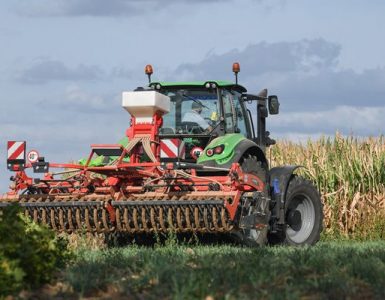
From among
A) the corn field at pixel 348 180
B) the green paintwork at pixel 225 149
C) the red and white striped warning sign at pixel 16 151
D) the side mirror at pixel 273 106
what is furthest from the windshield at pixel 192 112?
the corn field at pixel 348 180

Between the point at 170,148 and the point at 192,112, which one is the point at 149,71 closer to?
the point at 192,112

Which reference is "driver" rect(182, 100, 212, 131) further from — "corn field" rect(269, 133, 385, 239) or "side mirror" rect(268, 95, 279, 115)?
"corn field" rect(269, 133, 385, 239)

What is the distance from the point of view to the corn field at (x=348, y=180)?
17906mm

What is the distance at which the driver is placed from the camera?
13039 mm

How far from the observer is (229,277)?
7051mm

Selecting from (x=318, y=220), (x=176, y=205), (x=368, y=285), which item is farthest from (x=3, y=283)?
(x=318, y=220)

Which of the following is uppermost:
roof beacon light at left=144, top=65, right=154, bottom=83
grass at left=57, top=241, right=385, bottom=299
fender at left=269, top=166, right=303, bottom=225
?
roof beacon light at left=144, top=65, right=154, bottom=83

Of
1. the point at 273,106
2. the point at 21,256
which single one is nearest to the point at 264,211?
the point at 273,106

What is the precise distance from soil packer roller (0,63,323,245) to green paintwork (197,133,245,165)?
0.6 inches

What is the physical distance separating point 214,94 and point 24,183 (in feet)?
10.2

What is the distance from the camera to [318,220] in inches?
567

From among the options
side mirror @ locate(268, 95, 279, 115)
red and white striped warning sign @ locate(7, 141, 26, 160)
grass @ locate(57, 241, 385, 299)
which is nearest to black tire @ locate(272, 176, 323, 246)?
side mirror @ locate(268, 95, 279, 115)

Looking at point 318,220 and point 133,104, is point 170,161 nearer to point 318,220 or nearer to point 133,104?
point 133,104

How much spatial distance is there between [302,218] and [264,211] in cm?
261
